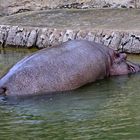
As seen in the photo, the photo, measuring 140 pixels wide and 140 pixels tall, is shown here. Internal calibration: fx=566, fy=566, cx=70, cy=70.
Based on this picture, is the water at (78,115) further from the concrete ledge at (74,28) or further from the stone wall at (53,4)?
the stone wall at (53,4)

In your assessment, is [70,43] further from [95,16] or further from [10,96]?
[95,16]

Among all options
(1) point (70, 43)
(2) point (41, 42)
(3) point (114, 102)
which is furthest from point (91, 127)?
(2) point (41, 42)

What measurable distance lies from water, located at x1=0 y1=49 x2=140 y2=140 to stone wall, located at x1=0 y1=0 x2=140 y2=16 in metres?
5.80

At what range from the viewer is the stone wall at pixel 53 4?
13.2 metres

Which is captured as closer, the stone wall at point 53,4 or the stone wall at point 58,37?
the stone wall at point 58,37

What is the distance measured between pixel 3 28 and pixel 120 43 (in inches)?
126

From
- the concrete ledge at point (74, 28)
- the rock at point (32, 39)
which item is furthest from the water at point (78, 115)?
the rock at point (32, 39)

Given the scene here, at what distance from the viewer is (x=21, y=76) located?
718 centimetres

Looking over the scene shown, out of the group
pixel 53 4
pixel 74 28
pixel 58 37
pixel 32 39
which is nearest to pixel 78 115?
pixel 58 37

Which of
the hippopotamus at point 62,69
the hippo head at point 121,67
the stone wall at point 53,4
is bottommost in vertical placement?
the hippo head at point 121,67

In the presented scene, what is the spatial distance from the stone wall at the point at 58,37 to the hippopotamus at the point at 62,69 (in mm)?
1397

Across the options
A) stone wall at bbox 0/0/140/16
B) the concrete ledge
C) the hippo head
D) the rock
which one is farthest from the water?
stone wall at bbox 0/0/140/16

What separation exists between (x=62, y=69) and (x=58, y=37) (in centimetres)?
355

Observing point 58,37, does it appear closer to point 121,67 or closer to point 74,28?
point 74,28
